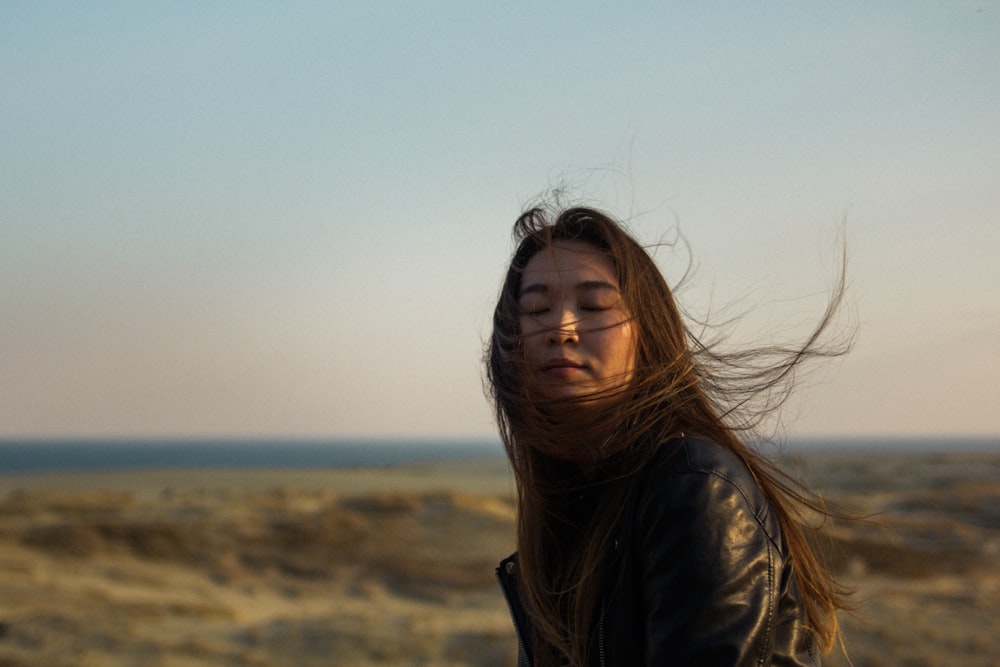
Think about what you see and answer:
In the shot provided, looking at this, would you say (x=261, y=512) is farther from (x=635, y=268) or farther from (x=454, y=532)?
(x=635, y=268)

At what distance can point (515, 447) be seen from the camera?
280cm

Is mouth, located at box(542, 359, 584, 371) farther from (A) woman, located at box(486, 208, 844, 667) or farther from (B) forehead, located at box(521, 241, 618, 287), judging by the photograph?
(B) forehead, located at box(521, 241, 618, 287)

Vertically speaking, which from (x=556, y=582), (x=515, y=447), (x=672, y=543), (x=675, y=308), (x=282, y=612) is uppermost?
(x=675, y=308)

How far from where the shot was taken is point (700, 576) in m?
1.86

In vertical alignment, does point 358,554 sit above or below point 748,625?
below

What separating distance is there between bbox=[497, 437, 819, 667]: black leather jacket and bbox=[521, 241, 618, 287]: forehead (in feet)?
2.29

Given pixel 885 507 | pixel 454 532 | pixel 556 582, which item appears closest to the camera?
pixel 556 582

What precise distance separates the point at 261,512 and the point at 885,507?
45.1ft

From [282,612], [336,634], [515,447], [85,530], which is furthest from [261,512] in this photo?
[515,447]

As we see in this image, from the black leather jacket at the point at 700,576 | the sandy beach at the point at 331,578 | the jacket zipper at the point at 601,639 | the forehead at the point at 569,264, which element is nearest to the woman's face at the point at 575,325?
the forehead at the point at 569,264

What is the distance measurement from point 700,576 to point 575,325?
896 millimetres

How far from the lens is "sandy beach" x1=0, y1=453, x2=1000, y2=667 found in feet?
30.7

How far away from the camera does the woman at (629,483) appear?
6.23 feet

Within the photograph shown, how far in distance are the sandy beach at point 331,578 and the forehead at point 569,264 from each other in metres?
1.54
